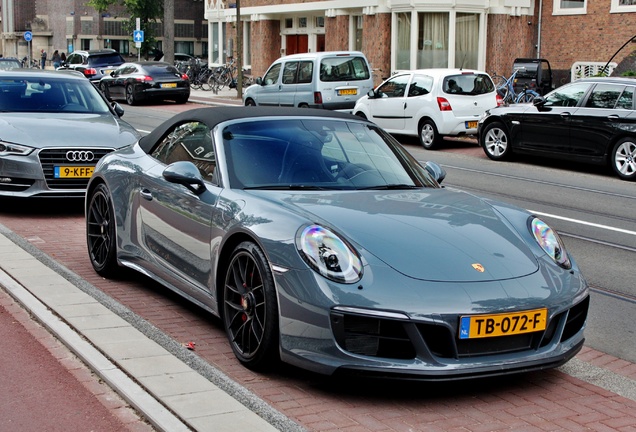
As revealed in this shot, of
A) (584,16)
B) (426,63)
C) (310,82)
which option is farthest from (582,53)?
(310,82)

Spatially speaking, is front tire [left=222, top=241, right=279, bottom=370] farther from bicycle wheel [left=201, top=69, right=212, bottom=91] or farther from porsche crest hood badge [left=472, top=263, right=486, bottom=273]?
bicycle wheel [left=201, top=69, right=212, bottom=91]

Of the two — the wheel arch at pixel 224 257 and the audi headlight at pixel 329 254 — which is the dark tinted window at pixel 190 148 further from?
the audi headlight at pixel 329 254

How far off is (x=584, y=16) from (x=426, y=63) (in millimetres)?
5661

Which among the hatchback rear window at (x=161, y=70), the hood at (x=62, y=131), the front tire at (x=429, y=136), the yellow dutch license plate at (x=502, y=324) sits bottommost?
the front tire at (x=429, y=136)

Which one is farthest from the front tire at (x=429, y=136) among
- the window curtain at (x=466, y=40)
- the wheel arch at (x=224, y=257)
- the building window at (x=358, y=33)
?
the building window at (x=358, y=33)

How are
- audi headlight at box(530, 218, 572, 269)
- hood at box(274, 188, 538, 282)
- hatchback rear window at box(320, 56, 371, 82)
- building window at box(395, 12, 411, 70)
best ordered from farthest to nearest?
building window at box(395, 12, 411, 70) → hatchback rear window at box(320, 56, 371, 82) → audi headlight at box(530, 218, 572, 269) → hood at box(274, 188, 538, 282)

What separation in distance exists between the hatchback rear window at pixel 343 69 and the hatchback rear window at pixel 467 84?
4.62m

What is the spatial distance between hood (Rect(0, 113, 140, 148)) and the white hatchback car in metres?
9.79

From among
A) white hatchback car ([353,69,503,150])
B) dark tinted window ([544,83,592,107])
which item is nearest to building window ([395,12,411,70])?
white hatchback car ([353,69,503,150])

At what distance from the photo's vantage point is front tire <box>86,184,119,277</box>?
7371mm

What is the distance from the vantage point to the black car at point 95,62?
3888cm

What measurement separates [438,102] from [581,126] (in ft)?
12.7

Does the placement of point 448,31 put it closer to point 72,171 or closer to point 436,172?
point 72,171

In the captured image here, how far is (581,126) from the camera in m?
16.5
